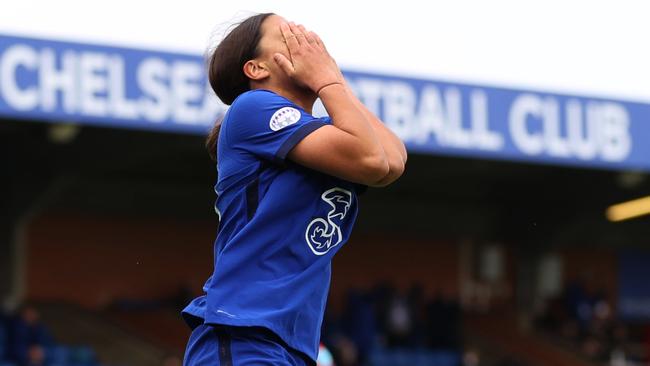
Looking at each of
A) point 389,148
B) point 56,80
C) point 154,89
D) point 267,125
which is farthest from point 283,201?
point 154,89

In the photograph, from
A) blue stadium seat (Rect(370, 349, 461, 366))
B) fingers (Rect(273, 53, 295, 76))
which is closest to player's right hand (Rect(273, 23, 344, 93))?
fingers (Rect(273, 53, 295, 76))

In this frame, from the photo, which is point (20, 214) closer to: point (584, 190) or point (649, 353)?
point (584, 190)

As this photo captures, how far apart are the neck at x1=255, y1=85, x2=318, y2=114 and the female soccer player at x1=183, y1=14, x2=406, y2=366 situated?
0.03 meters

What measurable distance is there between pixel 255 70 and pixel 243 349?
733mm

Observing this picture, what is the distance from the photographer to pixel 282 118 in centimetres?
335

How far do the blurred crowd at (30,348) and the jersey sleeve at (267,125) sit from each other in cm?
1320

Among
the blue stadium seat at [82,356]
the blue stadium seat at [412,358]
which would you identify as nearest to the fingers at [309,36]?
the blue stadium seat at [82,356]

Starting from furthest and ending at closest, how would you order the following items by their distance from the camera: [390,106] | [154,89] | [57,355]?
[390,106] → [57,355] → [154,89]

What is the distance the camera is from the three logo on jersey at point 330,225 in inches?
132

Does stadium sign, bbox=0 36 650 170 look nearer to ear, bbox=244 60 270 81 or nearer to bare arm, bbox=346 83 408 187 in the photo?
ear, bbox=244 60 270 81

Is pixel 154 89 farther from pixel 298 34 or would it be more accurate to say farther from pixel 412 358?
pixel 298 34

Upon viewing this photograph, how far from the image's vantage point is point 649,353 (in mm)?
24281

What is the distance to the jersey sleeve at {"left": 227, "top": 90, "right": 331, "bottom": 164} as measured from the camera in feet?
10.9

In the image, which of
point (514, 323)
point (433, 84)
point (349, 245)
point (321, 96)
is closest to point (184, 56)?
point (433, 84)
